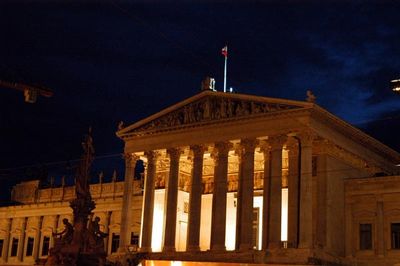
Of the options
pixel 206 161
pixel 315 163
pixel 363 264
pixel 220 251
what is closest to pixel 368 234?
pixel 363 264

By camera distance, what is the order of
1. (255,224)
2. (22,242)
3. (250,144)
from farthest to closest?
1. (22,242)
2. (255,224)
3. (250,144)

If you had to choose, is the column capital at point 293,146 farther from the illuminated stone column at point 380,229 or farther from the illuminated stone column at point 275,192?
the illuminated stone column at point 380,229

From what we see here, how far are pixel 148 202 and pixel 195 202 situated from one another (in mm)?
5120

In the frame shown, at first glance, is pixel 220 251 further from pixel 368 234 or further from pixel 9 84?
pixel 9 84

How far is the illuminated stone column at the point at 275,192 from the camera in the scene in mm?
50812

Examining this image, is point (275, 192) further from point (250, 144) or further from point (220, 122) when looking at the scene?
point (220, 122)

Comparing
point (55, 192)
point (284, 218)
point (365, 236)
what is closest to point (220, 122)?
point (284, 218)

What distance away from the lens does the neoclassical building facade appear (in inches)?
2010

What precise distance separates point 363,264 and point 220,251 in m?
11.3

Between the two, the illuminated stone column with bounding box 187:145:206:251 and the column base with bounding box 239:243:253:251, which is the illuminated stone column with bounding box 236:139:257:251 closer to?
the column base with bounding box 239:243:253:251

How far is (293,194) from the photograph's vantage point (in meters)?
51.4

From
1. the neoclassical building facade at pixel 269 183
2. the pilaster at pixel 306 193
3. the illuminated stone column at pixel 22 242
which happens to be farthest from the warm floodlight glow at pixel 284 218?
the illuminated stone column at pixel 22 242

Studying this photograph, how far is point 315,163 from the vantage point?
54594mm

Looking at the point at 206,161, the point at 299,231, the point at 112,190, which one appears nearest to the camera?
the point at 299,231
